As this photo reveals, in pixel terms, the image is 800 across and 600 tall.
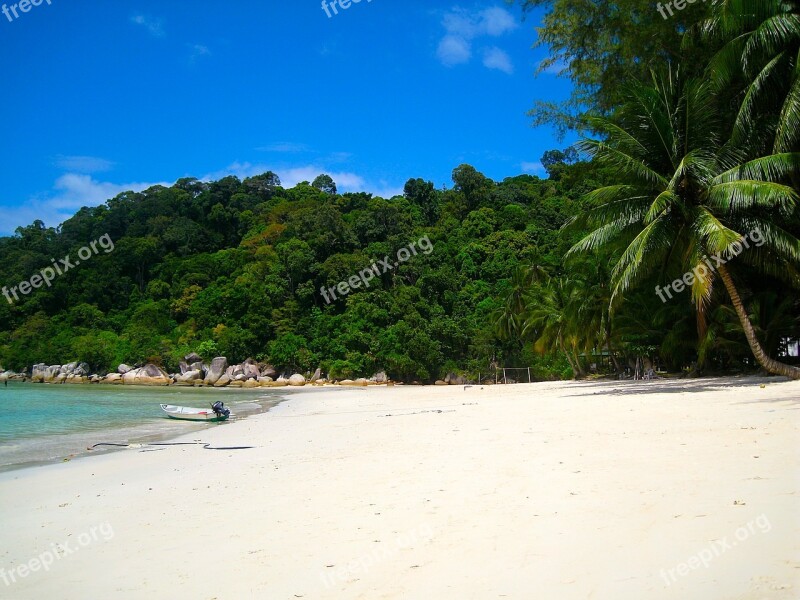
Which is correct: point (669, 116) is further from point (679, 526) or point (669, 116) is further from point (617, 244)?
point (679, 526)

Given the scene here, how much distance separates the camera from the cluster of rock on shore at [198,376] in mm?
50766

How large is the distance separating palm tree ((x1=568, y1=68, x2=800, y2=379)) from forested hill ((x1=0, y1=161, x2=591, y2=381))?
73.2 feet

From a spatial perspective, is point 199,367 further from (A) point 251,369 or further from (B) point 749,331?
Answer: (B) point 749,331

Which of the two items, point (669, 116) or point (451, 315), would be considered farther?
point (451, 315)


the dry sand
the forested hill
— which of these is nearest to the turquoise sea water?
the dry sand

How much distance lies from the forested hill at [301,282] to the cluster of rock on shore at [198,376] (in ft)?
3.64

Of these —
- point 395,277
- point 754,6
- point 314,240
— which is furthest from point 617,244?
point 314,240

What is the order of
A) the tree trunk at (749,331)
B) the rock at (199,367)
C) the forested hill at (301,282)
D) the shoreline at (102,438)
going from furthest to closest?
1. the rock at (199,367)
2. the forested hill at (301,282)
3. the tree trunk at (749,331)
4. the shoreline at (102,438)

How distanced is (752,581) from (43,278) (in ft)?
247

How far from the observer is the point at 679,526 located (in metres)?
3.71

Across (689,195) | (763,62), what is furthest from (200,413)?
(763,62)

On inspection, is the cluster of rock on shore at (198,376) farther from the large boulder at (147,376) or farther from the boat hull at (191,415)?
the boat hull at (191,415)

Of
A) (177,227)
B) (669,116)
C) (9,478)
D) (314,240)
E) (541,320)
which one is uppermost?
(177,227)

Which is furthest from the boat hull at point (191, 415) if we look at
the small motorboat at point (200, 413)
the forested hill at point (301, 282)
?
the forested hill at point (301, 282)
